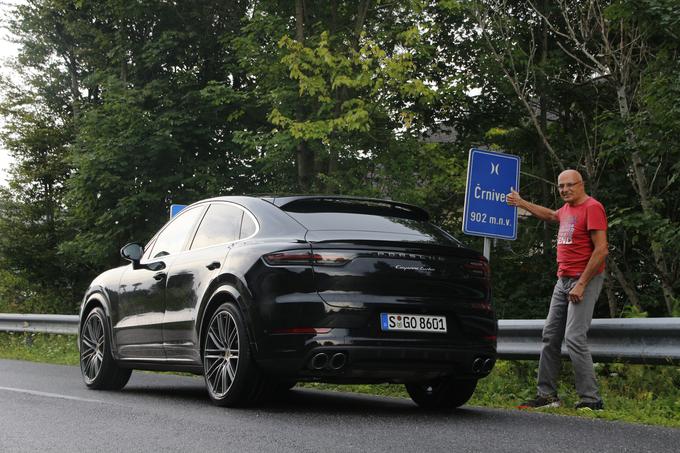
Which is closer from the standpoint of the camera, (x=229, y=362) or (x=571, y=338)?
(x=229, y=362)

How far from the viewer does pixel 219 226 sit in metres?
7.88

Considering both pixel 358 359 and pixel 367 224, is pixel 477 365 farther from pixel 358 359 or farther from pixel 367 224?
pixel 367 224

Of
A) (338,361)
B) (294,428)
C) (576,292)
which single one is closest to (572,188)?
(576,292)

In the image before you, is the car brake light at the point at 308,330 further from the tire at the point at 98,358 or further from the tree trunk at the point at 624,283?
the tree trunk at the point at 624,283

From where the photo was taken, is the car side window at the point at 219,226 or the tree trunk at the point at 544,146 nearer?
the car side window at the point at 219,226

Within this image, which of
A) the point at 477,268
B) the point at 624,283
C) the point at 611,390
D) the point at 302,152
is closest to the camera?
the point at 477,268

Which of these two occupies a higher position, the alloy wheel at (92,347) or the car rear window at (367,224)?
the car rear window at (367,224)

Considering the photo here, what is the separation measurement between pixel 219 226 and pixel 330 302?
166 centimetres

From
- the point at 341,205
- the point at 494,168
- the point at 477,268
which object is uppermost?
the point at 494,168

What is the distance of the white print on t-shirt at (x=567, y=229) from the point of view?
7793 millimetres

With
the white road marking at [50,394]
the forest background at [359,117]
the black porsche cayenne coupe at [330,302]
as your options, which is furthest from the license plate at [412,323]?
the forest background at [359,117]

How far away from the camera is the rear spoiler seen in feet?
24.0

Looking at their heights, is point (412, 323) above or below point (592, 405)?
above

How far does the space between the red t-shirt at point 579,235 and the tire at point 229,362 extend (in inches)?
102
